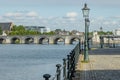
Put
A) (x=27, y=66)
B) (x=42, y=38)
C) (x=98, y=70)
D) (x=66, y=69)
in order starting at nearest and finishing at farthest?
1. (x=66, y=69)
2. (x=98, y=70)
3. (x=27, y=66)
4. (x=42, y=38)

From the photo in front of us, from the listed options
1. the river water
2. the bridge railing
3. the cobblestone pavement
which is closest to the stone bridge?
the river water

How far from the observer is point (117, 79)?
19484 mm

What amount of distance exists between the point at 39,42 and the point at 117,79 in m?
173

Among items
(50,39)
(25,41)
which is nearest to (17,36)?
(25,41)

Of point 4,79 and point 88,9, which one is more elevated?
point 88,9

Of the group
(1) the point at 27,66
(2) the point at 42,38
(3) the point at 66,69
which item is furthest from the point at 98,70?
(2) the point at 42,38

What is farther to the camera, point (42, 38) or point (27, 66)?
point (42, 38)

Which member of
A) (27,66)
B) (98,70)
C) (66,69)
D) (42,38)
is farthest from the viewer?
(42,38)

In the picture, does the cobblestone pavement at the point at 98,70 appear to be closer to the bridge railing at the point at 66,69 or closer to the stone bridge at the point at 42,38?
the bridge railing at the point at 66,69

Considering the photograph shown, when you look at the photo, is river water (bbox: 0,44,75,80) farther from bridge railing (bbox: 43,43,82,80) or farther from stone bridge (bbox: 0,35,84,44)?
stone bridge (bbox: 0,35,84,44)

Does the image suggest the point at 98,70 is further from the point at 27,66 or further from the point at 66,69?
the point at 27,66

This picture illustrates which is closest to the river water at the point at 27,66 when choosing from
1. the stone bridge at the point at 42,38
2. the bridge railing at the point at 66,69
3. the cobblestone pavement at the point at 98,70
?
the cobblestone pavement at the point at 98,70

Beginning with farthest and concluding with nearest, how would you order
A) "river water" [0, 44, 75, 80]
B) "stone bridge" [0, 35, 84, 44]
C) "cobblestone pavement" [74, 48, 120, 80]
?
"stone bridge" [0, 35, 84, 44] < "river water" [0, 44, 75, 80] < "cobblestone pavement" [74, 48, 120, 80]

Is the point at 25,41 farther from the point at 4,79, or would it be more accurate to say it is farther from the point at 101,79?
the point at 101,79
